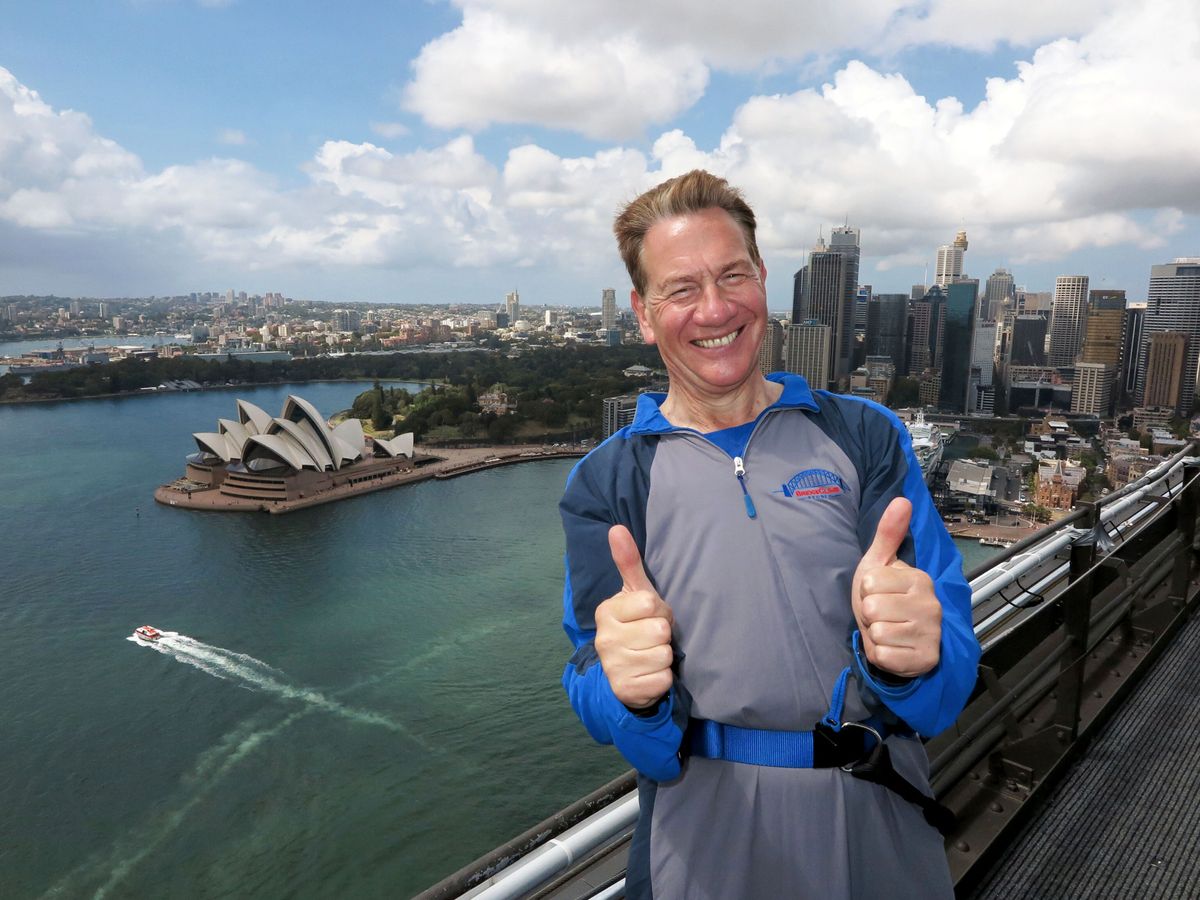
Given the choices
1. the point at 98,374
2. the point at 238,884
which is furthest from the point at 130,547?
the point at 98,374

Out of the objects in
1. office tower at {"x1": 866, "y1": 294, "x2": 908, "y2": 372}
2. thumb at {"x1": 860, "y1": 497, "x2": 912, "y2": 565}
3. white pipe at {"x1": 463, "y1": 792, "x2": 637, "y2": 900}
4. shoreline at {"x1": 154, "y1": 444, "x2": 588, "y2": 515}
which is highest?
office tower at {"x1": 866, "y1": 294, "x2": 908, "y2": 372}

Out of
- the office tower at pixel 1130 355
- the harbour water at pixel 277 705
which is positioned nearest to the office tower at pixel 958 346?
the office tower at pixel 1130 355

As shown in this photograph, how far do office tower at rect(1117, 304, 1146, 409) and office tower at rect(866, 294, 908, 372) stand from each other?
18.7 feet

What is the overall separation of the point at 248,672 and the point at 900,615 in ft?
23.3

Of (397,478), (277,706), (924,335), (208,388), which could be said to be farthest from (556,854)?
(208,388)

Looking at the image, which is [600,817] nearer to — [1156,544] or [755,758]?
[755,758]

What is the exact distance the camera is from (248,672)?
6488mm

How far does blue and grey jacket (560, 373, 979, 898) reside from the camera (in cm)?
39

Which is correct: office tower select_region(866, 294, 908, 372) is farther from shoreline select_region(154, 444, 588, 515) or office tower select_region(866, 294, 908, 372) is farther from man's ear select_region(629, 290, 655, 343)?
man's ear select_region(629, 290, 655, 343)

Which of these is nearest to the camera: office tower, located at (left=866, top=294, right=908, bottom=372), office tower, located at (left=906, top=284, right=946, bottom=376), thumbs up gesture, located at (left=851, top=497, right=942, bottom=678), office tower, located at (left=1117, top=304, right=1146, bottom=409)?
thumbs up gesture, located at (left=851, top=497, right=942, bottom=678)

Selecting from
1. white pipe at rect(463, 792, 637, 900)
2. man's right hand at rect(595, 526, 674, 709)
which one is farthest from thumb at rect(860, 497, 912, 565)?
white pipe at rect(463, 792, 637, 900)

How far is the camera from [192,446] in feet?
53.1

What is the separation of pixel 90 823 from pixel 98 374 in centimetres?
2218

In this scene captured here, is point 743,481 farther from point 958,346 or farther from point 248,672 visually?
point 958,346
